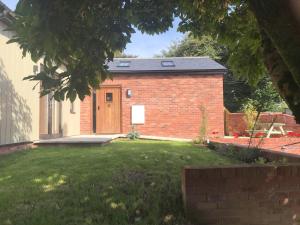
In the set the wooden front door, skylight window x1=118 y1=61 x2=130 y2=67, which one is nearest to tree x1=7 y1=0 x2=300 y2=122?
the wooden front door

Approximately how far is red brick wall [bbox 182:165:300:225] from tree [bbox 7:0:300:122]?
1.28 metres

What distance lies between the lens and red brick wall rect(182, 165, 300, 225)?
5320mm

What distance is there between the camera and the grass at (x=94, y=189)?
5.27 meters

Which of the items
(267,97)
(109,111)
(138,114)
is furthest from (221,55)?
(109,111)

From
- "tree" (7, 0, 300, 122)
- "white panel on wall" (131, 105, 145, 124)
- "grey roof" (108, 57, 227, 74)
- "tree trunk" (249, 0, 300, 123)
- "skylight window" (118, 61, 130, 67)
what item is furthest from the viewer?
"skylight window" (118, 61, 130, 67)

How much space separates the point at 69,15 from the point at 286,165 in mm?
3462

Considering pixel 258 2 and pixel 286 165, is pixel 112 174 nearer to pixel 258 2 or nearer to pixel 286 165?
pixel 286 165

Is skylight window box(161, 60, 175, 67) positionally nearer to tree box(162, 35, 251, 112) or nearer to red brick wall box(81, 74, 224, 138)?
red brick wall box(81, 74, 224, 138)

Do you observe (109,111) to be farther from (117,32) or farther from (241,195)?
(241,195)

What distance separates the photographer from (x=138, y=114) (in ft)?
64.5

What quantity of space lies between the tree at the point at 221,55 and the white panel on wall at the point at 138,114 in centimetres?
679

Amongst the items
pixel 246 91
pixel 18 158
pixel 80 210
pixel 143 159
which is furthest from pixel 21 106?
pixel 246 91

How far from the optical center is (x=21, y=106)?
12.5 m

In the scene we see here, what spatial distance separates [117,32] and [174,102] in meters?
14.6
